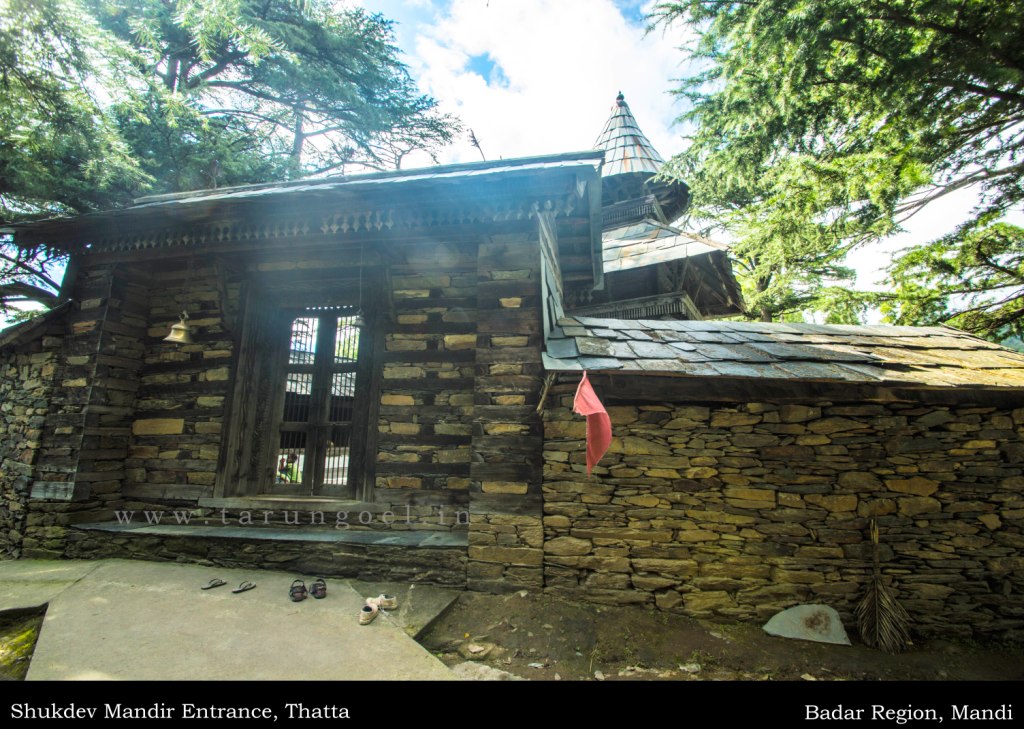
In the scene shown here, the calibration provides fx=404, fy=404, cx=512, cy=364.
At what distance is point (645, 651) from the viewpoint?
308cm

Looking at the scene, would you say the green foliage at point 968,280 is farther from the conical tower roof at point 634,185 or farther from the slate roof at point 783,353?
the conical tower roof at point 634,185

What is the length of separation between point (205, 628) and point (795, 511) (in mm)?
4880

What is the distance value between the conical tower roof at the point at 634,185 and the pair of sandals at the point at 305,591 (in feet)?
32.0

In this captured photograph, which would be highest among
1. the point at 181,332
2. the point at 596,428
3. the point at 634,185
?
the point at 634,185

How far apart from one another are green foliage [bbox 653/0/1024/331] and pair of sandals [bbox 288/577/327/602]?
6.45 meters

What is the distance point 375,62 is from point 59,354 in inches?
360

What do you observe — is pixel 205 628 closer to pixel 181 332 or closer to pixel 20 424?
pixel 181 332

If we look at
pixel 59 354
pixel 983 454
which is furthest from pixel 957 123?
pixel 59 354

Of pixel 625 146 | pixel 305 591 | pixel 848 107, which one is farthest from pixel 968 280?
pixel 305 591

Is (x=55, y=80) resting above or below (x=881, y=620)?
above

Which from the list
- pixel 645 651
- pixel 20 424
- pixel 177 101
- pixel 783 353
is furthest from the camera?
pixel 177 101

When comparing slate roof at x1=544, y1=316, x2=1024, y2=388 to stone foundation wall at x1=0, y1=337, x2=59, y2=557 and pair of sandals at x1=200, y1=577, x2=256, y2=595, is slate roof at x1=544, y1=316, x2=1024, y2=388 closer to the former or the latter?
pair of sandals at x1=200, y1=577, x2=256, y2=595

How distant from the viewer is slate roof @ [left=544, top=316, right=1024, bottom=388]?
3549 millimetres
